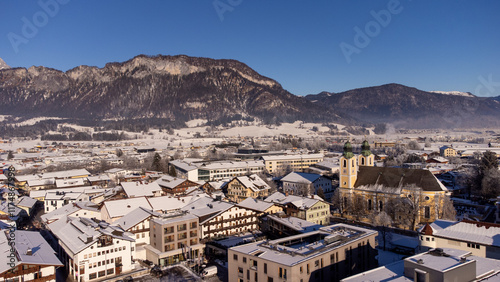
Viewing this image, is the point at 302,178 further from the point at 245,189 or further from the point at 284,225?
the point at 284,225

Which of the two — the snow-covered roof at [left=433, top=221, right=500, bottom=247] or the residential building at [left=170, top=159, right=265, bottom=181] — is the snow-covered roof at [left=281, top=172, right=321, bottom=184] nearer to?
the residential building at [left=170, top=159, right=265, bottom=181]

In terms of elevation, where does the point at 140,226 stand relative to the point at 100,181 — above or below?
below

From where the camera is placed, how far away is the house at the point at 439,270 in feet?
49.1

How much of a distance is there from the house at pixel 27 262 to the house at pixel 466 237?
70.7 feet

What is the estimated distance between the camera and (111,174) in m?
59.9

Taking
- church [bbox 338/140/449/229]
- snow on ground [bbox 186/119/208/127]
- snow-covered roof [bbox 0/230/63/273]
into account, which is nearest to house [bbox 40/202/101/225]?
snow-covered roof [bbox 0/230/63/273]

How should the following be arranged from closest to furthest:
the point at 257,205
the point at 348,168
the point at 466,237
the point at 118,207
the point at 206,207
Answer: the point at 466,237
the point at 206,207
the point at 118,207
the point at 257,205
the point at 348,168

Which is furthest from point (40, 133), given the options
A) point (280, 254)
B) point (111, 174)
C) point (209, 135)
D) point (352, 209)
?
point (280, 254)

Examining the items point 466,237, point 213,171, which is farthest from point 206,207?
point 213,171

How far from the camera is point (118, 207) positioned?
32031mm

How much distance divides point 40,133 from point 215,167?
128 meters

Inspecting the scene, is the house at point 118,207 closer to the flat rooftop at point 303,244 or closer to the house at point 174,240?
the house at point 174,240

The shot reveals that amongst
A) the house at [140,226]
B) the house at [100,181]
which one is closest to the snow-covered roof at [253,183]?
the house at [140,226]

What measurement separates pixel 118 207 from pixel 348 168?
2257 centimetres
